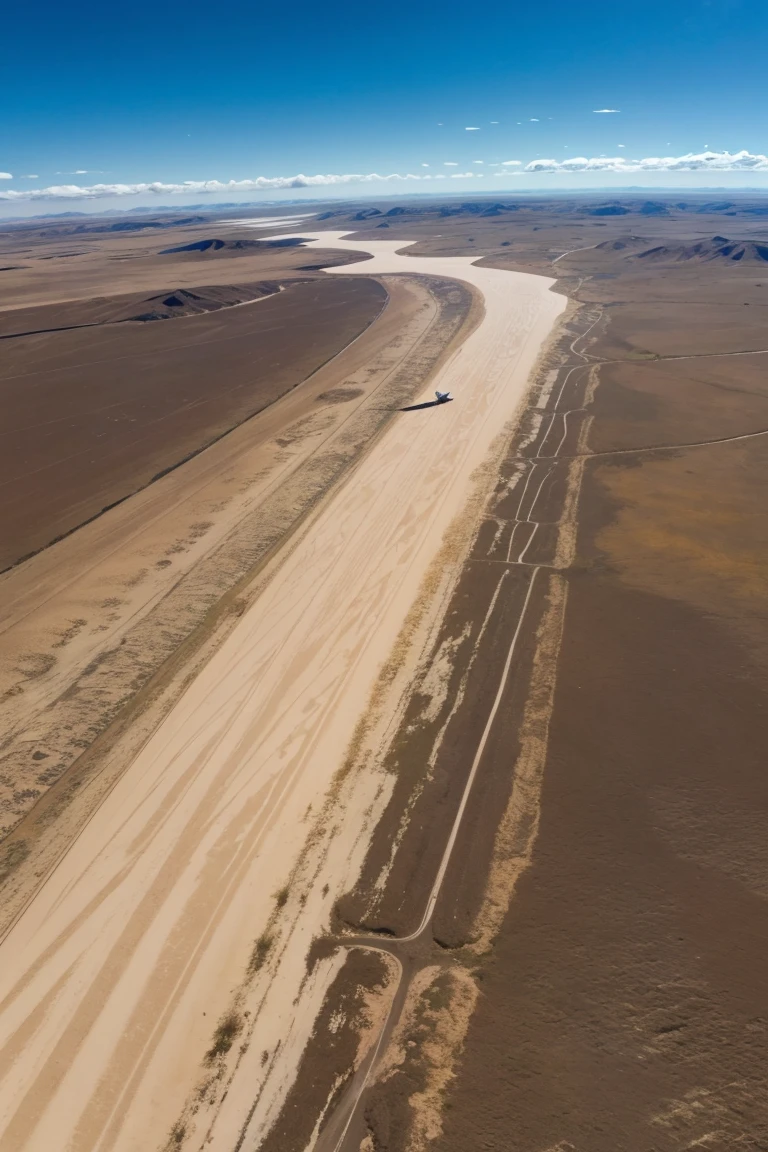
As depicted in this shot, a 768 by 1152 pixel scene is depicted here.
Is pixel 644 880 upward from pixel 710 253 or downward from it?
downward

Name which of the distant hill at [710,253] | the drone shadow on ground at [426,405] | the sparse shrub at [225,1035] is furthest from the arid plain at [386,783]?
the distant hill at [710,253]

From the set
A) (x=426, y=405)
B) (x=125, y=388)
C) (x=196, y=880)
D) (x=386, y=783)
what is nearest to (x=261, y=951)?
(x=196, y=880)

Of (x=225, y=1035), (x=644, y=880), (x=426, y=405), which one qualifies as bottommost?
(x=225, y=1035)

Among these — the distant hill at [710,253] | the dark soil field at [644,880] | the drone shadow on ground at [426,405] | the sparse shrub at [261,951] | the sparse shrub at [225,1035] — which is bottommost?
the sparse shrub at [225,1035]

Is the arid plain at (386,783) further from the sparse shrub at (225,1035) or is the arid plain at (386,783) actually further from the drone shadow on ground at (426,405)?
the drone shadow on ground at (426,405)

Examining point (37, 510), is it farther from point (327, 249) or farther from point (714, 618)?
point (327, 249)

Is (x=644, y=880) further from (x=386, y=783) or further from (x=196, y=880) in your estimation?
(x=196, y=880)

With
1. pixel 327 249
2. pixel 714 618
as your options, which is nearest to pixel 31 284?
pixel 327 249
